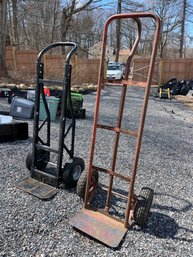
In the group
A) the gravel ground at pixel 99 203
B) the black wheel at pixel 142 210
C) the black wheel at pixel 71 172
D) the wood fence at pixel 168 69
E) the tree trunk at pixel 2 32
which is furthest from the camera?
the wood fence at pixel 168 69

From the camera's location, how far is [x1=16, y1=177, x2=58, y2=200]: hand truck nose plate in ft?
9.02

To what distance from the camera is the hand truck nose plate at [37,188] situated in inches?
108

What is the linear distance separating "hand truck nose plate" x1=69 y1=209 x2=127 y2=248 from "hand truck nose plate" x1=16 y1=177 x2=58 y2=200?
20.2 inches

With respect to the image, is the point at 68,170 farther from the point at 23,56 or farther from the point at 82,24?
the point at 82,24

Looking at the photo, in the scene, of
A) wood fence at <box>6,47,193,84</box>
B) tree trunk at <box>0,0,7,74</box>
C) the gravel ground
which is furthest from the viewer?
wood fence at <box>6,47,193,84</box>

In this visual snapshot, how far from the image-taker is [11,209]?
2.50 m

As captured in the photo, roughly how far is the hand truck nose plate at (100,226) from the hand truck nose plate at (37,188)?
0.51 meters

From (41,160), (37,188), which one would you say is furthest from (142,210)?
(41,160)

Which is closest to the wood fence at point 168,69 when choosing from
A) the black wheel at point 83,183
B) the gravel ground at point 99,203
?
the gravel ground at point 99,203

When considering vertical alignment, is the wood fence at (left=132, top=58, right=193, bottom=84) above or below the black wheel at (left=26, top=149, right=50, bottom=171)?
above

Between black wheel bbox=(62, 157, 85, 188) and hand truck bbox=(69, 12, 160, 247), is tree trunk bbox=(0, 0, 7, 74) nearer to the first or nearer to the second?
black wheel bbox=(62, 157, 85, 188)

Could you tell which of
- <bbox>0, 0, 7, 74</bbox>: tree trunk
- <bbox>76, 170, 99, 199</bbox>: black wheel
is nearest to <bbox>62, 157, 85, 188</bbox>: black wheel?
<bbox>76, 170, 99, 199</bbox>: black wheel

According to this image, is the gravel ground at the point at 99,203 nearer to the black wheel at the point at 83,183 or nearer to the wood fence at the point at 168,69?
the black wheel at the point at 83,183

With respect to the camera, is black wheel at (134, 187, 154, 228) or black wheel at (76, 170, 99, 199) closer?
black wheel at (134, 187, 154, 228)
